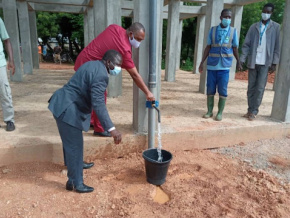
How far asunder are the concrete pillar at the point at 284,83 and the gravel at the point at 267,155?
1.56ft

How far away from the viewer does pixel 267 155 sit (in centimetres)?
405

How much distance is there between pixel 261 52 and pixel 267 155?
182 cm

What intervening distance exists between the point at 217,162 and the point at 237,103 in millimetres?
2768

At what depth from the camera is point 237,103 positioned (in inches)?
242

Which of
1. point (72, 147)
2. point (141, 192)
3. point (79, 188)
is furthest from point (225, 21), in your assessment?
point (79, 188)

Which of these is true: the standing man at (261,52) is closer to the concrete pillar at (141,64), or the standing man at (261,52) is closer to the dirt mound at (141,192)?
the dirt mound at (141,192)

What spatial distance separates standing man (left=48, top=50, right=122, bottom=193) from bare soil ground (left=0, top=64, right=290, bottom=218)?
0.48 metres

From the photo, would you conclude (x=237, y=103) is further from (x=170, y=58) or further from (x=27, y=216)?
(x=27, y=216)

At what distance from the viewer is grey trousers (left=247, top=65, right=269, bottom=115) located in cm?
466

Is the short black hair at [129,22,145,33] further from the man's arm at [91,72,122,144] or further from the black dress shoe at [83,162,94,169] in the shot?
the black dress shoe at [83,162,94,169]

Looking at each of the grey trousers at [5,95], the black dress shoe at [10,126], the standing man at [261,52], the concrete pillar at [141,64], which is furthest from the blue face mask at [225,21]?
the black dress shoe at [10,126]

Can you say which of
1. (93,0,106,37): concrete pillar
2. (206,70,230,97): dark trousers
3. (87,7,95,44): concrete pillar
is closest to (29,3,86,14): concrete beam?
(87,7,95,44): concrete pillar

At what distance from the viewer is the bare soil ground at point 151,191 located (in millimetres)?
2658

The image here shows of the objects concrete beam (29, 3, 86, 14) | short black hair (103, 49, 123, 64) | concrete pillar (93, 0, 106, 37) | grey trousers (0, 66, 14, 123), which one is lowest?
grey trousers (0, 66, 14, 123)
